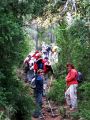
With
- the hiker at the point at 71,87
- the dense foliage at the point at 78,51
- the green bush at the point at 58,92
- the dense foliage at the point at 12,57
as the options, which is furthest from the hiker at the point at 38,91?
the green bush at the point at 58,92

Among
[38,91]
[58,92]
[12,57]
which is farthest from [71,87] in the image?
[12,57]

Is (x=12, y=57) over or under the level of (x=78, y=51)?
over

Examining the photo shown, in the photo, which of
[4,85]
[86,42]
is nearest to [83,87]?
[86,42]

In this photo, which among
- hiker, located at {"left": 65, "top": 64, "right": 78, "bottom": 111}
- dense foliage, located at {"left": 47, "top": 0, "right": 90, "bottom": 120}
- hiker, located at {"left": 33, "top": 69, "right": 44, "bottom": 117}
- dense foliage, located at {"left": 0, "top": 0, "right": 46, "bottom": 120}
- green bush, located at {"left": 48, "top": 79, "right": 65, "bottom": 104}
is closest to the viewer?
dense foliage, located at {"left": 0, "top": 0, "right": 46, "bottom": 120}

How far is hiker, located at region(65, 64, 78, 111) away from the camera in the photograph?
54.1 ft

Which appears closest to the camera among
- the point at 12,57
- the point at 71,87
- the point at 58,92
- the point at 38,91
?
the point at 12,57

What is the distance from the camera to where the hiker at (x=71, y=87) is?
650 inches

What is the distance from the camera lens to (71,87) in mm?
16750

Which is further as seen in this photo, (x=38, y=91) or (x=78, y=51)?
(x=78, y=51)

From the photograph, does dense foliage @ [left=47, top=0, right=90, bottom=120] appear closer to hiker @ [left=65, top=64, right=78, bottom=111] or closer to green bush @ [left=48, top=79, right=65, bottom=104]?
green bush @ [left=48, top=79, right=65, bottom=104]

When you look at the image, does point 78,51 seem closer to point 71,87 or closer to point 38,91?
point 71,87

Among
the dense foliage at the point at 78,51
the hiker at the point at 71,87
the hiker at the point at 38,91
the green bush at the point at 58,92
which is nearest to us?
the hiker at the point at 38,91

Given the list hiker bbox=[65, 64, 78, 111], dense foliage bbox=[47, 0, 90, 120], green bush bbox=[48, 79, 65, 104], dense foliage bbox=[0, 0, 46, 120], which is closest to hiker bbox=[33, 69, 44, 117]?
dense foliage bbox=[0, 0, 46, 120]

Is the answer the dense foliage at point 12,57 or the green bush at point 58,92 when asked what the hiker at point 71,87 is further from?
the dense foliage at point 12,57
